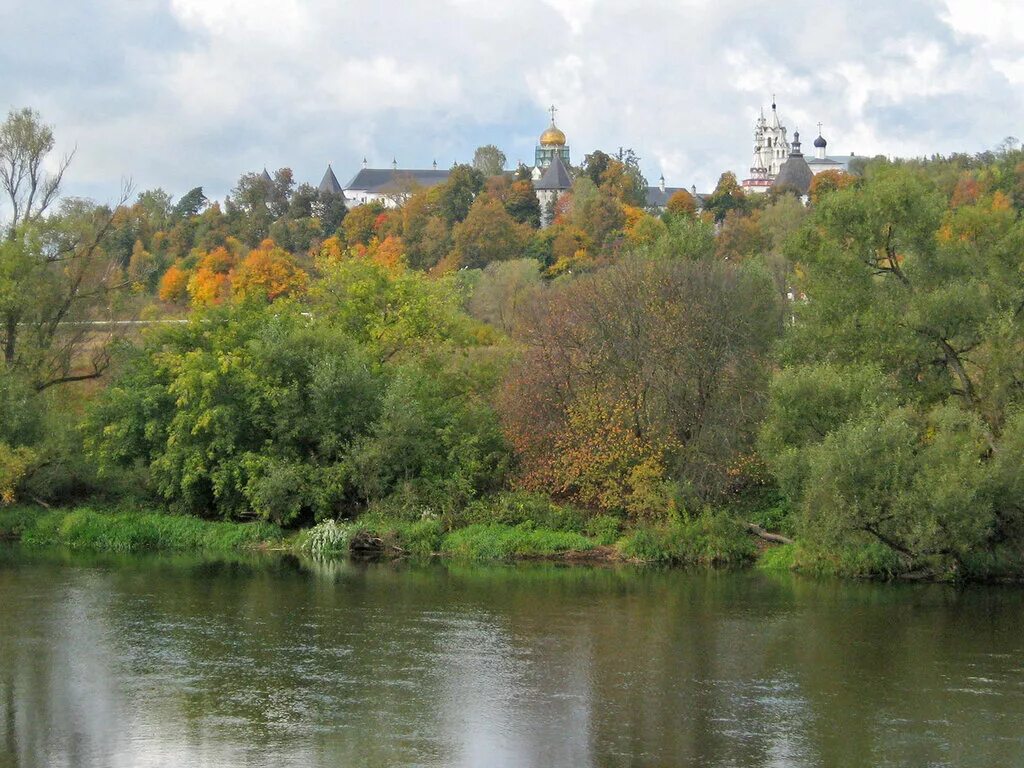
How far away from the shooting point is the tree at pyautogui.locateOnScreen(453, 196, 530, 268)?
87.1m

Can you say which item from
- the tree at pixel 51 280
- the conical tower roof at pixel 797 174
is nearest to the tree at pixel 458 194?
the conical tower roof at pixel 797 174

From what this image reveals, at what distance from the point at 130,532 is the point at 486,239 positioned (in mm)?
53243

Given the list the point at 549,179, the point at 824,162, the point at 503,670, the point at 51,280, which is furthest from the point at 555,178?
the point at 503,670

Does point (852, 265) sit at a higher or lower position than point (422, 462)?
higher

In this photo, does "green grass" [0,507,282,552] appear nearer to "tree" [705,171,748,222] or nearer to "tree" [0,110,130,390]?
"tree" [0,110,130,390]

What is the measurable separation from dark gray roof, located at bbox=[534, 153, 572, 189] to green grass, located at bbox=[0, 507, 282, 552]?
90753 millimetres

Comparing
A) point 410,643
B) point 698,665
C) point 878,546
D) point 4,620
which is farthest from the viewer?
point 878,546

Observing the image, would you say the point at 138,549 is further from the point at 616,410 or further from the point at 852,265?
the point at 852,265

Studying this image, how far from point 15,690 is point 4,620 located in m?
5.91

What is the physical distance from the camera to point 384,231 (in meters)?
97.9

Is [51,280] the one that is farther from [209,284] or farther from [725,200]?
[725,200]

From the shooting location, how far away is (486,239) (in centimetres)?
8788

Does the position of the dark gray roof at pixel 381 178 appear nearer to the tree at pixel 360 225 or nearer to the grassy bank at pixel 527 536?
the tree at pixel 360 225

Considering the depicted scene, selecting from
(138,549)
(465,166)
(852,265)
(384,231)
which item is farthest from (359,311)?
(465,166)
